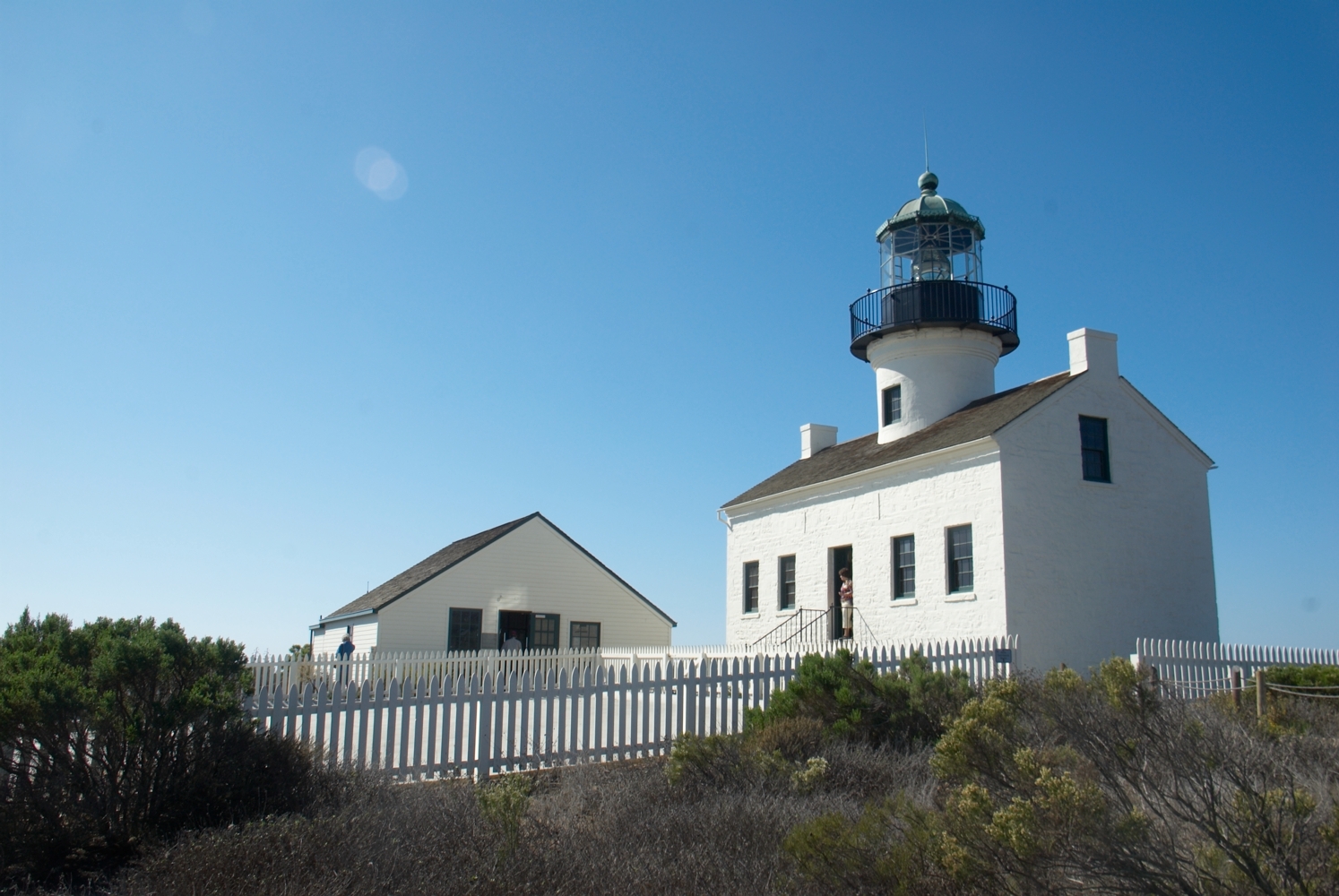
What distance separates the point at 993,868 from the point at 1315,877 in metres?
1.20

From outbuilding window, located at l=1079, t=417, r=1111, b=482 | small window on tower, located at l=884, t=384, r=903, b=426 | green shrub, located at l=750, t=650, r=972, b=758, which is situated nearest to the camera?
green shrub, located at l=750, t=650, r=972, b=758

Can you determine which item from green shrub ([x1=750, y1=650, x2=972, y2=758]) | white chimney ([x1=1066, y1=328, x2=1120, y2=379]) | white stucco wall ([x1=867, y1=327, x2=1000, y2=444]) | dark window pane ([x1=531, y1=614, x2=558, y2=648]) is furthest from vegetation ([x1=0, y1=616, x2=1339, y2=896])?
dark window pane ([x1=531, y1=614, x2=558, y2=648])

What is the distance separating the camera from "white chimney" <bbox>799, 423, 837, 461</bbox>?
25556 mm

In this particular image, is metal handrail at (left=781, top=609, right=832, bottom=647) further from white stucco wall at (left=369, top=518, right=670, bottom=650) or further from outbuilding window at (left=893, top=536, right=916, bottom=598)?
white stucco wall at (left=369, top=518, right=670, bottom=650)

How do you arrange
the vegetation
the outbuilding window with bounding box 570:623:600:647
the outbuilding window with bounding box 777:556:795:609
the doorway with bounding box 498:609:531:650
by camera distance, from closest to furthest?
the vegetation
the outbuilding window with bounding box 777:556:795:609
the doorway with bounding box 498:609:531:650
the outbuilding window with bounding box 570:623:600:647

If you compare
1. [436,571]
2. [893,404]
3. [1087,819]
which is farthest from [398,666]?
[1087,819]

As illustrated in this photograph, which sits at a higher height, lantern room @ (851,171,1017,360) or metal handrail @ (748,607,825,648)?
lantern room @ (851,171,1017,360)

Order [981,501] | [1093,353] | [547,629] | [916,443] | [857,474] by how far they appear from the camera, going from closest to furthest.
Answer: [981,501]
[1093,353]
[916,443]
[857,474]
[547,629]

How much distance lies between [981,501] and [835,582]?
4554 mm

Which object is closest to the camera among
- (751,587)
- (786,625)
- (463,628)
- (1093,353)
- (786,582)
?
(1093,353)

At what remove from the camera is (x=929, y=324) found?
816 inches

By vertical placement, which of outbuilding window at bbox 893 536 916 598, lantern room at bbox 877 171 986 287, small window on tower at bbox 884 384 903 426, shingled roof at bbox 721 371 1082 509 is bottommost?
outbuilding window at bbox 893 536 916 598

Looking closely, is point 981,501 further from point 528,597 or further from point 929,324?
point 528,597

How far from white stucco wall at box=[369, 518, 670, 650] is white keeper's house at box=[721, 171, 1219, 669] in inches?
288
